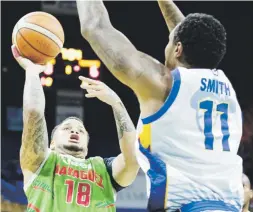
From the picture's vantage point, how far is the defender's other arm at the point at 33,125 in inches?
153

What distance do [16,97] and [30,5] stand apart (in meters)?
1.83

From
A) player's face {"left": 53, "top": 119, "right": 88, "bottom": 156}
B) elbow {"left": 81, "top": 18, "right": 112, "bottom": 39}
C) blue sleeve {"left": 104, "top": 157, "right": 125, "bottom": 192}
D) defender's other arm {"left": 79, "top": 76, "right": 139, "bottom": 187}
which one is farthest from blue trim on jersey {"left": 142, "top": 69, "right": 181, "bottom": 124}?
player's face {"left": 53, "top": 119, "right": 88, "bottom": 156}

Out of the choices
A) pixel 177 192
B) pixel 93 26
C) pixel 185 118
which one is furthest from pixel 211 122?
pixel 93 26

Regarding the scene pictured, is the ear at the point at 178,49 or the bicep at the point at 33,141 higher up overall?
the ear at the point at 178,49

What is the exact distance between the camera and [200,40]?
2439 mm

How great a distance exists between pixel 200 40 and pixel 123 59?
0.33 m

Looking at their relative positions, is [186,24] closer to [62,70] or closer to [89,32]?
[89,32]

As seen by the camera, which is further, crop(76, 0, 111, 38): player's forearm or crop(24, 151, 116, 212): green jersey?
crop(24, 151, 116, 212): green jersey

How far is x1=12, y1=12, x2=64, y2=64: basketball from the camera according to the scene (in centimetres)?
379

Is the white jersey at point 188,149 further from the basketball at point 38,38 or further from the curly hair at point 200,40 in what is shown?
the basketball at point 38,38

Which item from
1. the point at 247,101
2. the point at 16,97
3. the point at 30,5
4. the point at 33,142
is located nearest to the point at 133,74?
the point at 33,142

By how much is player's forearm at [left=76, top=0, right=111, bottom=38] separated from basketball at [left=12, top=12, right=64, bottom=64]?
1.25 metres

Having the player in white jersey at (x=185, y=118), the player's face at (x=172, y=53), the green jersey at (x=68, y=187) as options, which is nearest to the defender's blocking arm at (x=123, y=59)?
the player in white jersey at (x=185, y=118)

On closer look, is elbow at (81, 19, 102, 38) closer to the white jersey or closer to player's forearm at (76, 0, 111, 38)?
player's forearm at (76, 0, 111, 38)
